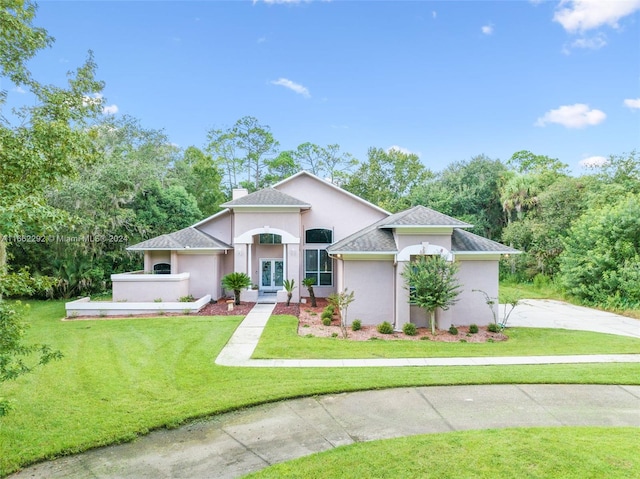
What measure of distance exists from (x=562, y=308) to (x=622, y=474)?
18530 mm

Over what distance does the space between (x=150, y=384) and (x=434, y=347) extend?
8.58 metres

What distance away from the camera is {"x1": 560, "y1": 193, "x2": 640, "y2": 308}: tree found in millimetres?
19234

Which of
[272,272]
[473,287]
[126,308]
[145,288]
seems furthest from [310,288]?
[126,308]

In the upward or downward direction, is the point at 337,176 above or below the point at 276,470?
above

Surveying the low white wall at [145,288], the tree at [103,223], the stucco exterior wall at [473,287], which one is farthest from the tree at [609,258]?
the tree at [103,223]

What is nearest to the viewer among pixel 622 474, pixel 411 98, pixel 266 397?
pixel 622 474

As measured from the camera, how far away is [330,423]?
6.56m

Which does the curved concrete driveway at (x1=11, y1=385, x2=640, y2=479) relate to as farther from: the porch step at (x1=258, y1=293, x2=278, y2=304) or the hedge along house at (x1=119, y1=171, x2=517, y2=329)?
the porch step at (x1=258, y1=293, x2=278, y2=304)

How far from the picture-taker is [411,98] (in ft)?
98.7

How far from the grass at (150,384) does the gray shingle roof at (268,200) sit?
913 cm

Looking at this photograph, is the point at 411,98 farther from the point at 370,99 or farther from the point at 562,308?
the point at 562,308

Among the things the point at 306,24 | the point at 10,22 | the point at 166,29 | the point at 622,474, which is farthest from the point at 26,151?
the point at 306,24

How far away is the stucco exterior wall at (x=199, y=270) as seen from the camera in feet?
66.8

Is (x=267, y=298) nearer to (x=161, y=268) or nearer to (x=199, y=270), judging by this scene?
(x=199, y=270)
